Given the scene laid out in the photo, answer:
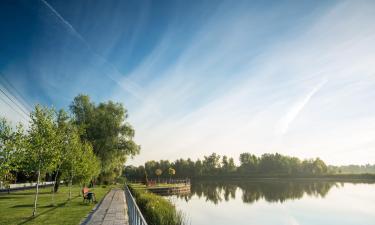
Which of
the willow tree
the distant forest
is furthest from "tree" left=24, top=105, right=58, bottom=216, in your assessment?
the distant forest

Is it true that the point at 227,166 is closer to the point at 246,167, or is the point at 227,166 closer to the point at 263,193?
the point at 246,167

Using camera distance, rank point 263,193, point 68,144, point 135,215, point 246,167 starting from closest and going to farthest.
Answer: point 135,215
point 68,144
point 263,193
point 246,167

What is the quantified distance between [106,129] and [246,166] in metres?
86.9

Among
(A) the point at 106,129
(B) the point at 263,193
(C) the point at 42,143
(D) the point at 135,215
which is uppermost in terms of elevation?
(A) the point at 106,129

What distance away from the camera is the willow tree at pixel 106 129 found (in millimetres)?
42312

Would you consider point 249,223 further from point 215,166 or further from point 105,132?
point 215,166

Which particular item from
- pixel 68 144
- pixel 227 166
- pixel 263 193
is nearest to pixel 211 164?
pixel 227 166

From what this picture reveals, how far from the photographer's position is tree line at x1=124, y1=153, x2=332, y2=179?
11025cm

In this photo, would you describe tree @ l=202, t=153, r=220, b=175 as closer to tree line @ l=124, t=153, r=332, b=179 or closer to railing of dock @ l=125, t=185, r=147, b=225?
tree line @ l=124, t=153, r=332, b=179

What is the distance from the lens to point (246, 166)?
388 ft

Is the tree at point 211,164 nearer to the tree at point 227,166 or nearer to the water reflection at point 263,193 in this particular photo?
the tree at point 227,166

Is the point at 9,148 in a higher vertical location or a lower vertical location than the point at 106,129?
lower

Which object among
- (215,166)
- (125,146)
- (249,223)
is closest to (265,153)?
(215,166)

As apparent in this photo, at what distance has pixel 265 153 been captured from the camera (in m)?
122
